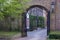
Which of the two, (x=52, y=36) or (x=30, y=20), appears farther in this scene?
(x=30, y=20)

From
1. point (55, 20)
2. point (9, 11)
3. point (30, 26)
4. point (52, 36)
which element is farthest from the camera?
point (30, 26)

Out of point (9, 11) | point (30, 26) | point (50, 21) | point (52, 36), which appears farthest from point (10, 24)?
point (30, 26)

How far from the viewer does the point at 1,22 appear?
2391 centimetres

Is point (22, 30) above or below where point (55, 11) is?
below

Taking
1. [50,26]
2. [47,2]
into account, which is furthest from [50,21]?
[47,2]

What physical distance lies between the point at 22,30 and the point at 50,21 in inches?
123

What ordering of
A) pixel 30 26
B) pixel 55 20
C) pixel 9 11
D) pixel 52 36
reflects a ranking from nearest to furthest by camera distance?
pixel 9 11 < pixel 52 36 < pixel 55 20 < pixel 30 26

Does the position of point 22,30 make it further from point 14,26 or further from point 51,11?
point 51,11

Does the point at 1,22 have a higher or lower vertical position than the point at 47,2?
lower

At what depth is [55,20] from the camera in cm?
2255

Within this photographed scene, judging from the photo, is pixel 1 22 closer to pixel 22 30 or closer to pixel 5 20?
pixel 5 20

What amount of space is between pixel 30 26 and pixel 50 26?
57.3 ft

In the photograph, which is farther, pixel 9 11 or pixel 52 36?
pixel 52 36

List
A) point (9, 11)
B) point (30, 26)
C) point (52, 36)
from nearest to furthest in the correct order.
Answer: point (9, 11) → point (52, 36) → point (30, 26)
